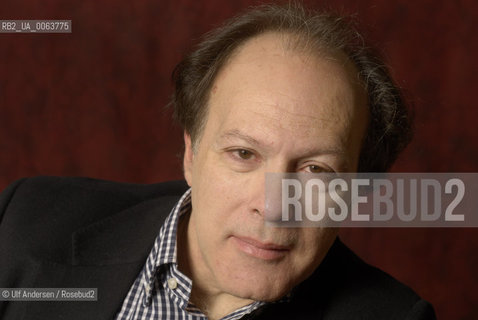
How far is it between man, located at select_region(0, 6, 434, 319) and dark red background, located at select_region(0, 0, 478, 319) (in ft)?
1.09

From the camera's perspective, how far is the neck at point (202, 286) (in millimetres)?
1556

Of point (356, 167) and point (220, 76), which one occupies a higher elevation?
point (220, 76)

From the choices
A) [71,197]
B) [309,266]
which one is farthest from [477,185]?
[71,197]

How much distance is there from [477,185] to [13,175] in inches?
52.8

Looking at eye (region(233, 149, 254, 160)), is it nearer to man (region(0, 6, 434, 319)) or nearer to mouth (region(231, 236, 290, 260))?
man (region(0, 6, 434, 319))

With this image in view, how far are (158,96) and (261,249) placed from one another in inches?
36.5

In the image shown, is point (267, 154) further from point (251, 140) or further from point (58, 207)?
point (58, 207)

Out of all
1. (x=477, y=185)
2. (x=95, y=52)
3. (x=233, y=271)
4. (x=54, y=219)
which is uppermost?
(x=95, y=52)

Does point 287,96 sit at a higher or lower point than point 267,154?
higher

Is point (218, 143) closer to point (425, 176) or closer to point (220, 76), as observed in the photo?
point (220, 76)

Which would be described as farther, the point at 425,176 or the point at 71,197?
the point at 425,176

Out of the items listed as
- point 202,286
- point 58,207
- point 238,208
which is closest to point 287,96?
point 238,208

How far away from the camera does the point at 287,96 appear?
138 cm

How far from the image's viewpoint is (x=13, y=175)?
224 cm
